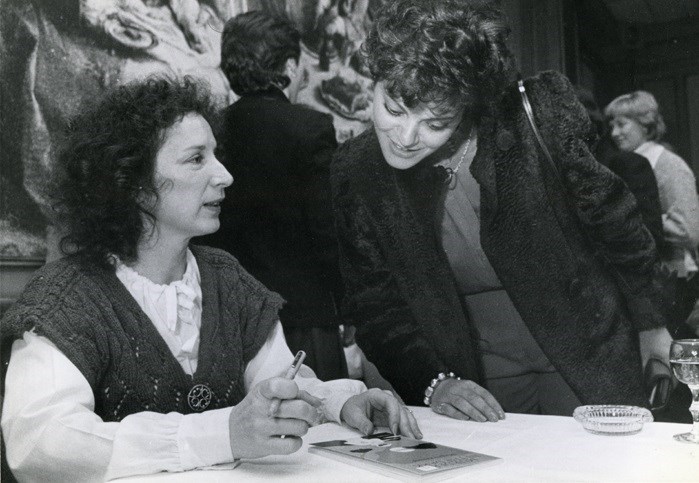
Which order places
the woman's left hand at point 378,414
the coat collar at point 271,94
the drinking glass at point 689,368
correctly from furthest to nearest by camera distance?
1. the coat collar at point 271,94
2. the woman's left hand at point 378,414
3. the drinking glass at point 689,368

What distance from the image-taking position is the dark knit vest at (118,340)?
1.41 meters

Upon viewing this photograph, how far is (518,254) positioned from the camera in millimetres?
1891

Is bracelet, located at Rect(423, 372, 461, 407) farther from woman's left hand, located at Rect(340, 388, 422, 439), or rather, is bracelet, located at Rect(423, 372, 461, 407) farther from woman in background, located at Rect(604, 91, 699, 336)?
woman in background, located at Rect(604, 91, 699, 336)

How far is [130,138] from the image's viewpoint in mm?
1599

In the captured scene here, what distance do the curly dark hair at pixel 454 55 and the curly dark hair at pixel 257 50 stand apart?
1.03 ft

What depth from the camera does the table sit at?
121cm

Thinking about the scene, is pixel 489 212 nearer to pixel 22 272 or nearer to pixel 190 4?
pixel 190 4

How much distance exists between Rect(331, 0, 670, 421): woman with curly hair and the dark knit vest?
17.5 inches

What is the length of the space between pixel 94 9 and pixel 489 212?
3.55 ft

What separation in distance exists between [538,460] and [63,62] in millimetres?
1265

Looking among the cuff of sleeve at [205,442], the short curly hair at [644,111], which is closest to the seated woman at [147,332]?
the cuff of sleeve at [205,442]

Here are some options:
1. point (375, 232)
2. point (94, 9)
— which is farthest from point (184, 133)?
point (375, 232)

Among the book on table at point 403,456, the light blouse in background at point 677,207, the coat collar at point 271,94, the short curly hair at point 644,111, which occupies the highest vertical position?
the coat collar at point 271,94

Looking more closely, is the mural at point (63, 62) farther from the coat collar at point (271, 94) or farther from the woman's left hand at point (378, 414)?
the woman's left hand at point (378, 414)
